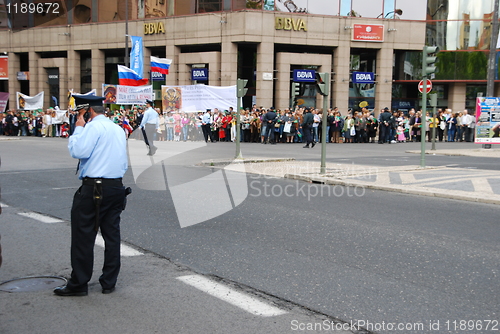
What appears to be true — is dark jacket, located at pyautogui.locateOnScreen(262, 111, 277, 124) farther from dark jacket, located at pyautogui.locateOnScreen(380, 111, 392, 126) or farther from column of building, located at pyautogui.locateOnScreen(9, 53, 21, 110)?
column of building, located at pyautogui.locateOnScreen(9, 53, 21, 110)

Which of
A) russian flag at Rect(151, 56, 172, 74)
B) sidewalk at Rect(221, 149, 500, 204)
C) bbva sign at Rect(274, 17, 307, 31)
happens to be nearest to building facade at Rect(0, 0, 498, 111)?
bbva sign at Rect(274, 17, 307, 31)

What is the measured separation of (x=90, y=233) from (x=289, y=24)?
35012 millimetres

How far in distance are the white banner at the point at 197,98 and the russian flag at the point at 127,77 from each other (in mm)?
1739

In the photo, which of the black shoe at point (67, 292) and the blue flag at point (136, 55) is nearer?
the black shoe at point (67, 292)

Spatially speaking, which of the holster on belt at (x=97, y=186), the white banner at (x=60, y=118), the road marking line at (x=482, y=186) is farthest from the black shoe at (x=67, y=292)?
the white banner at (x=60, y=118)

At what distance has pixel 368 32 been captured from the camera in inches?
1529

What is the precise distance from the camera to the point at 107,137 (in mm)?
4922

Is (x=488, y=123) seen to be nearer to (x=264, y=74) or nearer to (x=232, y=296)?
(x=264, y=74)

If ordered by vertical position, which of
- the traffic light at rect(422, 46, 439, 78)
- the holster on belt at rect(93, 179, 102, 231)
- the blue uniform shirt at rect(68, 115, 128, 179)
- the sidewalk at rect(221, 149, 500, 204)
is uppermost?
the traffic light at rect(422, 46, 439, 78)

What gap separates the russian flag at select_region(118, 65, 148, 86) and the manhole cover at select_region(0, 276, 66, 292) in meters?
26.4

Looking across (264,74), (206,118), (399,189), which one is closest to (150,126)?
(399,189)

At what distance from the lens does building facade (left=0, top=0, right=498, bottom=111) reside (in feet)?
125

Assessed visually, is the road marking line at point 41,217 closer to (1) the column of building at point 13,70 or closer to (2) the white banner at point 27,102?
(2) the white banner at point 27,102

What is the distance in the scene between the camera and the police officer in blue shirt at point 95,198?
484 cm
